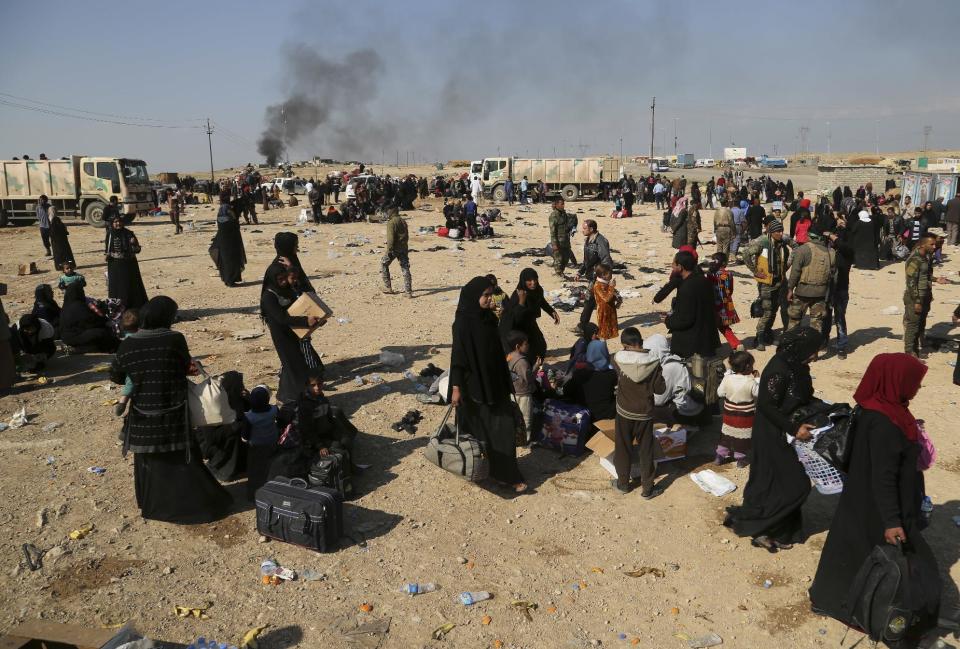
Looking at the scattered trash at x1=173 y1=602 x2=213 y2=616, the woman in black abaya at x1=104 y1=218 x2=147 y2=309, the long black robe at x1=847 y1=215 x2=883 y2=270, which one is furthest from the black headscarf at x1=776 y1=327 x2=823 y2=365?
the long black robe at x1=847 y1=215 x2=883 y2=270

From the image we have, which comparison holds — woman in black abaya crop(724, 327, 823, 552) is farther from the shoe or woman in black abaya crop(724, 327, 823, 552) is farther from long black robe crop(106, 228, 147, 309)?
long black robe crop(106, 228, 147, 309)

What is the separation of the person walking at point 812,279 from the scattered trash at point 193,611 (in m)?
6.71

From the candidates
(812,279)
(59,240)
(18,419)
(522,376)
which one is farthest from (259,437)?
(59,240)

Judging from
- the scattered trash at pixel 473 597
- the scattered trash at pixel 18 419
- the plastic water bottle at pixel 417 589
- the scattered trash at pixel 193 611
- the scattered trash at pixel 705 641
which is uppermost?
the scattered trash at pixel 18 419

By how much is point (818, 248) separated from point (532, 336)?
365cm

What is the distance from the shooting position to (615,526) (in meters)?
4.86

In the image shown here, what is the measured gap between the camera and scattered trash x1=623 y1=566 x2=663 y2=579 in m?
4.32

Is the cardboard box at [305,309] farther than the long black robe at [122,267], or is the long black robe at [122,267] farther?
the long black robe at [122,267]

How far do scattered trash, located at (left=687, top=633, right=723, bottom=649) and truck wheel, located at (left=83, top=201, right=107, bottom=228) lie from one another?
76.1 ft

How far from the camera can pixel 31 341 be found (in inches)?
308

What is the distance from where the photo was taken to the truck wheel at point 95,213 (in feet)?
73.7

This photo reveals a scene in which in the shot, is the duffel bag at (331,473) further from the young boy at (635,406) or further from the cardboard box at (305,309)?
the young boy at (635,406)

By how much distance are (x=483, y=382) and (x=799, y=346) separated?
205 cm

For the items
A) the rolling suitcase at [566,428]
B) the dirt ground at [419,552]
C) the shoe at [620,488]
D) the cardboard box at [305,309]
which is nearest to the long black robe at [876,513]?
the dirt ground at [419,552]
